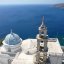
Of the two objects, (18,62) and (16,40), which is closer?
(18,62)

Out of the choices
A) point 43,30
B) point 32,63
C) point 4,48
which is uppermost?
point 43,30

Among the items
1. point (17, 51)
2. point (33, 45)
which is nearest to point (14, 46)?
point (17, 51)

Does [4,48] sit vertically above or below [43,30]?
below

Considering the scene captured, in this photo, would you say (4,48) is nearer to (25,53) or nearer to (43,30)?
(25,53)

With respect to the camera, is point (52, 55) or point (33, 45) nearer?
point (52, 55)

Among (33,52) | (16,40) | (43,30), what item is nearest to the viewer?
(43,30)

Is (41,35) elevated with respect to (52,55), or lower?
elevated

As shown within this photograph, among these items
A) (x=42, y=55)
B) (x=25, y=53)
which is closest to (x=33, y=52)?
(x=25, y=53)

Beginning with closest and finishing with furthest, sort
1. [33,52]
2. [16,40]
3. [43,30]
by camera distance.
Result: [43,30] → [33,52] → [16,40]

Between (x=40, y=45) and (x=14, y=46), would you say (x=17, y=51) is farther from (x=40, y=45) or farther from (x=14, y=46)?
(x=40, y=45)
